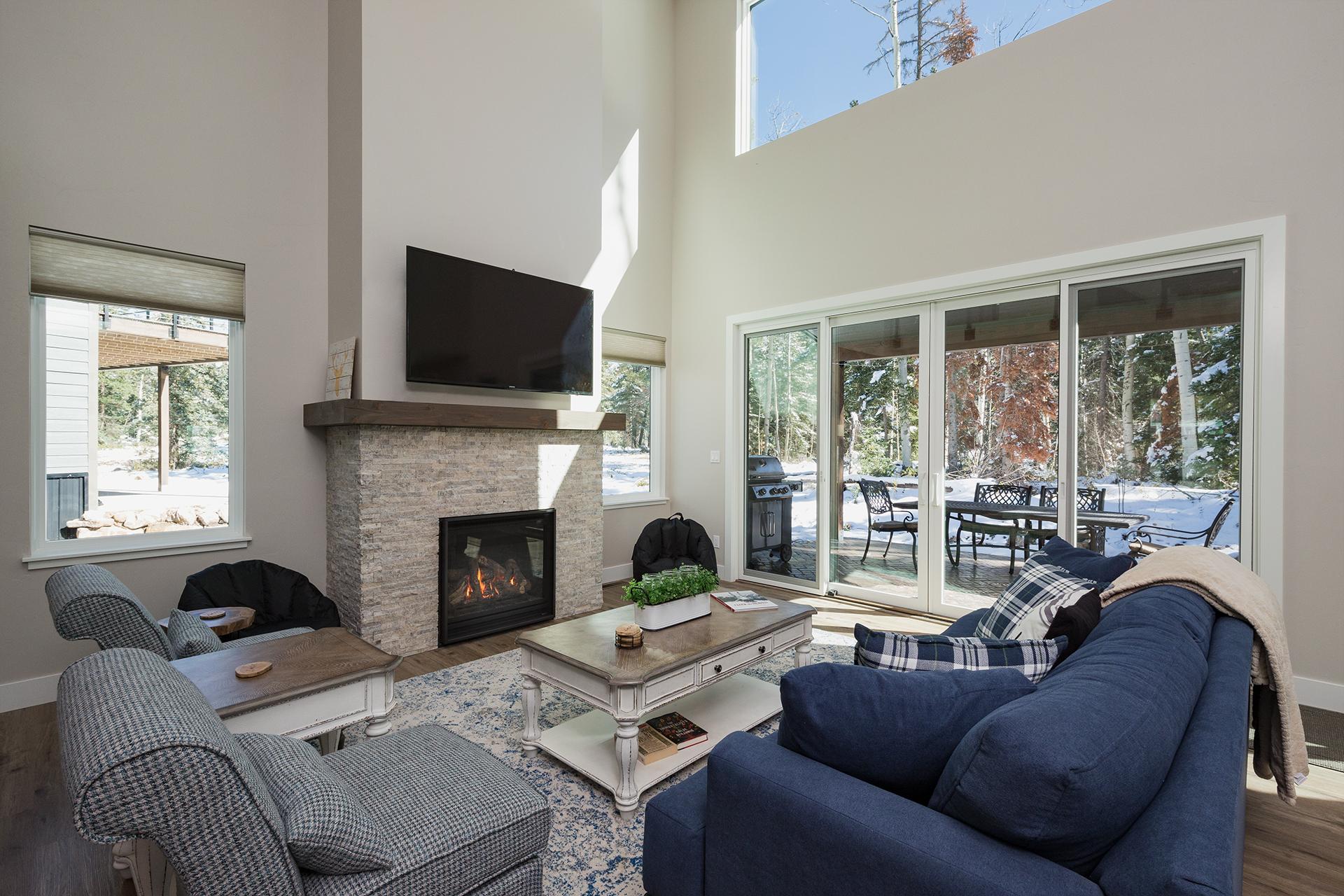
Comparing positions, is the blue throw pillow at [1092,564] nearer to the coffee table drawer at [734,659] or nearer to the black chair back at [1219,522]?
the black chair back at [1219,522]

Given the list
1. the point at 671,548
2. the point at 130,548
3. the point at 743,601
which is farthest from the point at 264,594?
the point at 671,548

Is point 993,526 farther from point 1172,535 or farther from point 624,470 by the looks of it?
point 624,470

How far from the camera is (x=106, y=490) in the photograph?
337 cm

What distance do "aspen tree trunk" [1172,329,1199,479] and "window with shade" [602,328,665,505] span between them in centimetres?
397

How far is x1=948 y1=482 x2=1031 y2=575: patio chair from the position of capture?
163 inches

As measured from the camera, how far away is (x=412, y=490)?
3.81 meters

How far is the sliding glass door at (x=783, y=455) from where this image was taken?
5.24m

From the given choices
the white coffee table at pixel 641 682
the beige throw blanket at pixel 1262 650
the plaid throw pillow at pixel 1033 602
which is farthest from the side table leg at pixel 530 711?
the beige throw blanket at pixel 1262 650

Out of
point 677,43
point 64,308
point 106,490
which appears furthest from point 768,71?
point 106,490

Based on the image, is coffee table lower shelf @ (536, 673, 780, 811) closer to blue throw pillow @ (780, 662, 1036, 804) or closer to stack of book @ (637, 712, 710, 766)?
stack of book @ (637, 712, 710, 766)

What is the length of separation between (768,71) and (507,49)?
2.46 meters

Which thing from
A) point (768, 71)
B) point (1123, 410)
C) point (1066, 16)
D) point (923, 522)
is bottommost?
point (923, 522)

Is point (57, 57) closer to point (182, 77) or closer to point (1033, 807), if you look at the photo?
point (182, 77)

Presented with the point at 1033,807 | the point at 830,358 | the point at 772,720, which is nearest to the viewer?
the point at 1033,807
